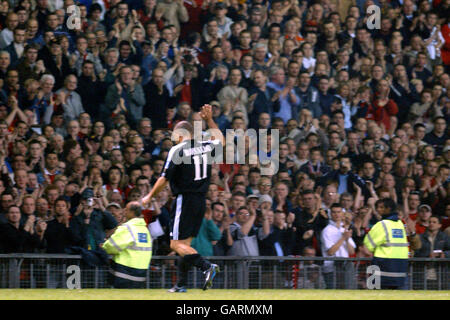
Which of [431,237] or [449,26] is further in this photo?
[449,26]

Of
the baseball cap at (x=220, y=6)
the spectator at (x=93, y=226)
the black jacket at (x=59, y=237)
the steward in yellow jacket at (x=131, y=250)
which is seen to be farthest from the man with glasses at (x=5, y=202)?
the baseball cap at (x=220, y=6)

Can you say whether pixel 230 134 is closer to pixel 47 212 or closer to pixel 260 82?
pixel 260 82

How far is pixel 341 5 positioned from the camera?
67.3 feet

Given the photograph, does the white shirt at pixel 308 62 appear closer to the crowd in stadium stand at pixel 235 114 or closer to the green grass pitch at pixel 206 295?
the crowd in stadium stand at pixel 235 114

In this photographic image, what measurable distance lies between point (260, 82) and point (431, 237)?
426 centimetres

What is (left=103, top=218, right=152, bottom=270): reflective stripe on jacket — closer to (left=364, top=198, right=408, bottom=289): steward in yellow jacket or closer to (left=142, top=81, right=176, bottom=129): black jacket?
(left=364, top=198, right=408, bottom=289): steward in yellow jacket

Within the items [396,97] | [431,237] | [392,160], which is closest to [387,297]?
[431,237]

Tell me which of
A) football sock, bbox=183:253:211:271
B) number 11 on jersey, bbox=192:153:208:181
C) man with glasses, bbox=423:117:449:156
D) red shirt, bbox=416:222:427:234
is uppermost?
man with glasses, bbox=423:117:449:156

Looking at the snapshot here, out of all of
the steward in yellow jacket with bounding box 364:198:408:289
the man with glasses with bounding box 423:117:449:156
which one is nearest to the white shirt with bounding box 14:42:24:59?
the steward in yellow jacket with bounding box 364:198:408:289

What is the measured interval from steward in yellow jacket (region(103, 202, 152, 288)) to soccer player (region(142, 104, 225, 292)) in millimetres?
725

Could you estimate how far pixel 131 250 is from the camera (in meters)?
11.4

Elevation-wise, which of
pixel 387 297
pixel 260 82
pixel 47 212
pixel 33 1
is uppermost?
pixel 33 1

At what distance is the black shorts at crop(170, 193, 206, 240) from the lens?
1072cm

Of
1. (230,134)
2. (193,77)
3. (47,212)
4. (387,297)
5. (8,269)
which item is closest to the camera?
(387,297)
